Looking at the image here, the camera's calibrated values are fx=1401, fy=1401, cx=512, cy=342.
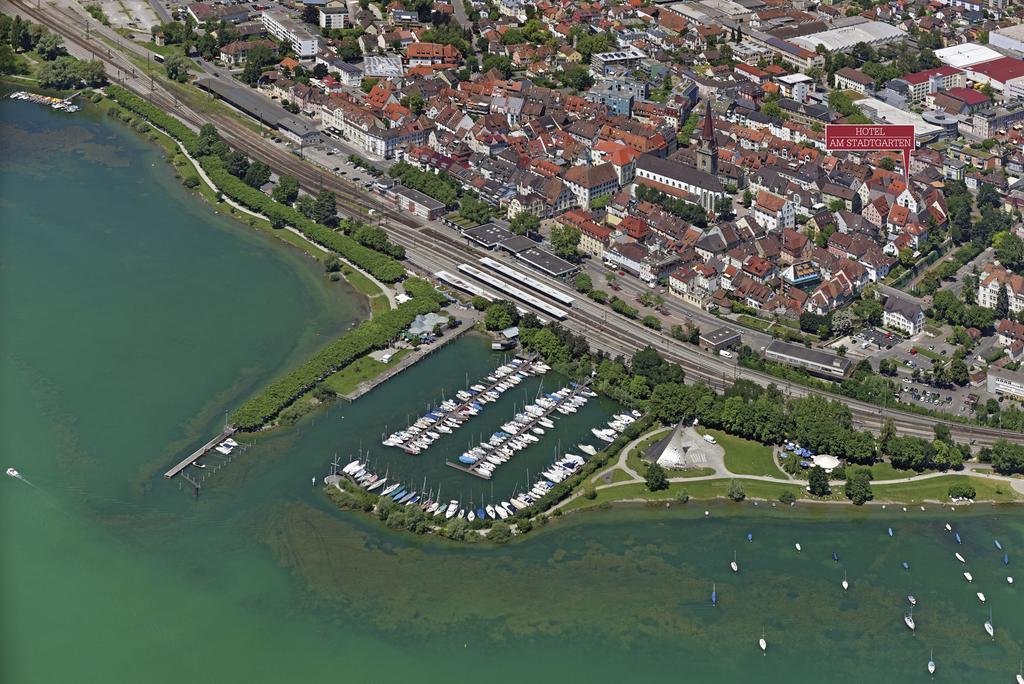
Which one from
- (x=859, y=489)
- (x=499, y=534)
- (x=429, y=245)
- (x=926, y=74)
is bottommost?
(x=429, y=245)

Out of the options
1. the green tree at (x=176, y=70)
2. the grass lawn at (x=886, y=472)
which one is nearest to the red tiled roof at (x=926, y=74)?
the grass lawn at (x=886, y=472)

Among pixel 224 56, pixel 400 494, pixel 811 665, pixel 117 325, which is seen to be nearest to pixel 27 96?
pixel 224 56

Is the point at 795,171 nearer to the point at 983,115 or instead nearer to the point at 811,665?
the point at 983,115

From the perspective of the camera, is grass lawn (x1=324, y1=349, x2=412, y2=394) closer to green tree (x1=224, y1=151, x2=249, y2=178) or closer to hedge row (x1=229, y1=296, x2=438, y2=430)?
hedge row (x1=229, y1=296, x2=438, y2=430)

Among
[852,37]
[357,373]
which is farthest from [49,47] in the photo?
[852,37]

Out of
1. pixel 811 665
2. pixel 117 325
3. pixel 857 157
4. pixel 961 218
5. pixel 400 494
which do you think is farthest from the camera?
pixel 857 157

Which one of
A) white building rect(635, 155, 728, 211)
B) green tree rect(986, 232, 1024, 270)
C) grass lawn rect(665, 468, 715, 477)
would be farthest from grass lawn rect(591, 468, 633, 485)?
green tree rect(986, 232, 1024, 270)

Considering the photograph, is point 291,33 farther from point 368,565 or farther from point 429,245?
point 368,565
